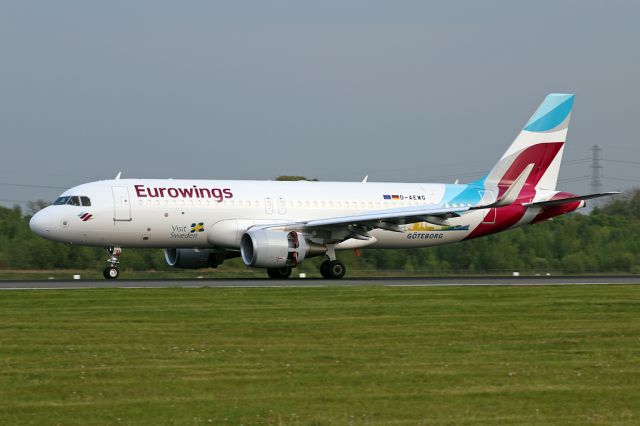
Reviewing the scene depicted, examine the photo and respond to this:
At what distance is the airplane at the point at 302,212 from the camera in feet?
121

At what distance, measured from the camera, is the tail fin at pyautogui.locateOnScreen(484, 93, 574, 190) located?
1768 inches

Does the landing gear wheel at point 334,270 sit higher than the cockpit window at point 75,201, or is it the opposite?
the cockpit window at point 75,201

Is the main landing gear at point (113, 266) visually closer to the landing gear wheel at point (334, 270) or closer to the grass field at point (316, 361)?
the landing gear wheel at point (334, 270)

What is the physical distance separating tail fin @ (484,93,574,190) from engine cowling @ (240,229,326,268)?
11275 mm

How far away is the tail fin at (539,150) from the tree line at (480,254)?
32.6 ft

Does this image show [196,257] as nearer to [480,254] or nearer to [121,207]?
[121,207]

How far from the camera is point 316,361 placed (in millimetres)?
16031

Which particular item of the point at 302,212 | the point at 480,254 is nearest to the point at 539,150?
the point at 302,212

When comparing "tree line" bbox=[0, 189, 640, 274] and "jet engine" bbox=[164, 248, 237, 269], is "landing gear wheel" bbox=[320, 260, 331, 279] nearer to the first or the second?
"jet engine" bbox=[164, 248, 237, 269]

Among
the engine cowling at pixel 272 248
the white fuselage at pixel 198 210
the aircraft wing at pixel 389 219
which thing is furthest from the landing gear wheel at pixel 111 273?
the aircraft wing at pixel 389 219

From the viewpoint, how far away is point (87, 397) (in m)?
13.0

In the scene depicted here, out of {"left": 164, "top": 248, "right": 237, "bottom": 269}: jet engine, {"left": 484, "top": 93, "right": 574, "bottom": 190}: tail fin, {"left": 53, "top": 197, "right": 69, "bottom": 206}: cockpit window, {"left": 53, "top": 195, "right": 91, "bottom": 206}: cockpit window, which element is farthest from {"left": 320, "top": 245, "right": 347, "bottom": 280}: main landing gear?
{"left": 53, "top": 197, "right": 69, "bottom": 206}: cockpit window

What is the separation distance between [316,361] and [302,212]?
24.3 meters

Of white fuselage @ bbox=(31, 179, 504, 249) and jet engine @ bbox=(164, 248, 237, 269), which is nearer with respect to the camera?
white fuselage @ bbox=(31, 179, 504, 249)
